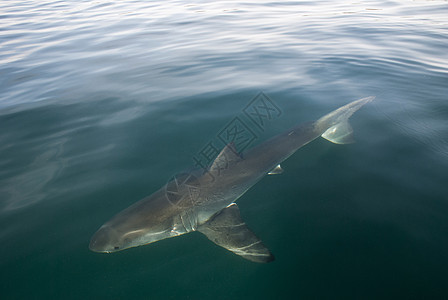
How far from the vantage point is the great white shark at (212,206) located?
12.6 feet

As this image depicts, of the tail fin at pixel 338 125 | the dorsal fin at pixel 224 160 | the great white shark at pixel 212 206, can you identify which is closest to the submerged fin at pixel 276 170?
the great white shark at pixel 212 206

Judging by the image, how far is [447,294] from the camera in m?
3.01

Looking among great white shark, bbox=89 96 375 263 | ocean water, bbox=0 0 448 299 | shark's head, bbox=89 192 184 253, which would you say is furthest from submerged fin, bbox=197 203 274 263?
shark's head, bbox=89 192 184 253

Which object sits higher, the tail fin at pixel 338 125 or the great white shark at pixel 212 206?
the tail fin at pixel 338 125

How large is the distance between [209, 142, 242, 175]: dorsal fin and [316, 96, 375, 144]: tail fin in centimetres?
218

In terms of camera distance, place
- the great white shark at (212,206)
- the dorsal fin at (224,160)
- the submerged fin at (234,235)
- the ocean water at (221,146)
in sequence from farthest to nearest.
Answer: the dorsal fin at (224,160)
the great white shark at (212,206)
the submerged fin at (234,235)
the ocean water at (221,146)

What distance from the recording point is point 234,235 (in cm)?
386

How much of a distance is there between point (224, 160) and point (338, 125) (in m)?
2.74

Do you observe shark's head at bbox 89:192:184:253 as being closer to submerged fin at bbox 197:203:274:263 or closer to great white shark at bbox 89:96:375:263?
great white shark at bbox 89:96:375:263

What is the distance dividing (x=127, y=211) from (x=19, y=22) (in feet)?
73.2

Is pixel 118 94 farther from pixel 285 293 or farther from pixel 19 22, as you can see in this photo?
pixel 19 22

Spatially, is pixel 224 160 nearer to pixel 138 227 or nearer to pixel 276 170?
pixel 276 170

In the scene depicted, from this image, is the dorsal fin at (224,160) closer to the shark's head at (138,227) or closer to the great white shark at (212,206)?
the great white shark at (212,206)

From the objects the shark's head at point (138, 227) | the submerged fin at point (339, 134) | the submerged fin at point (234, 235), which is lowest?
the submerged fin at point (234, 235)
